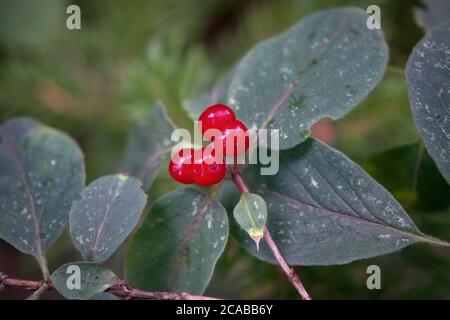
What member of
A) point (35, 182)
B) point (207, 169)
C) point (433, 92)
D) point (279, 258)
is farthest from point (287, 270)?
point (35, 182)

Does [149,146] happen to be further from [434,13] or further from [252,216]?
[434,13]

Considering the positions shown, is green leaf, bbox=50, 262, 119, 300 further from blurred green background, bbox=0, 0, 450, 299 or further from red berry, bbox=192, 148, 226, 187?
blurred green background, bbox=0, 0, 450, 299

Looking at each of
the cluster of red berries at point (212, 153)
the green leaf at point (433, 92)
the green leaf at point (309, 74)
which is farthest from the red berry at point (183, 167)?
the green leaf at point (433, 92)

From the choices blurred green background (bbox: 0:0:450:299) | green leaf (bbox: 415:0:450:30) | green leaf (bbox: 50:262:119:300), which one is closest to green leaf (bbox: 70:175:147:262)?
green leaf (bbox: 50:262:119:300)

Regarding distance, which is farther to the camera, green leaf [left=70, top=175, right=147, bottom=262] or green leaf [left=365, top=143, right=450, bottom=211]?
green leaf [left=365, top=143, right=450, bottom=211]
